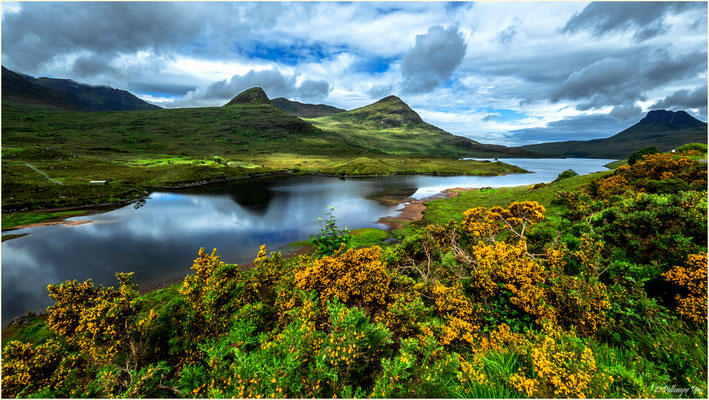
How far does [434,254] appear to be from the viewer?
13.1 meters

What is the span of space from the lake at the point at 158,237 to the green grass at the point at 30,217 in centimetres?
312

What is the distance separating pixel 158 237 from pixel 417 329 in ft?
130

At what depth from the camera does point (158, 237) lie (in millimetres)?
33625

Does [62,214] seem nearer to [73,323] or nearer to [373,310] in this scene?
[73,323]

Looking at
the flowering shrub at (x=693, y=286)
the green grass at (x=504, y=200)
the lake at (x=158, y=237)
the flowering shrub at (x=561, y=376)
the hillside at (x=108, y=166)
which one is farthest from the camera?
the hillside at (x=108, y=166)

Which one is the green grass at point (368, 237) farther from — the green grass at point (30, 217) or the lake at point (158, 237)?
the green grass at point (30, 217)

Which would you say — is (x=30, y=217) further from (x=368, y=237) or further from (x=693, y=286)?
(x=693, y=286)

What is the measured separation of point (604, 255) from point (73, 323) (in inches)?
772

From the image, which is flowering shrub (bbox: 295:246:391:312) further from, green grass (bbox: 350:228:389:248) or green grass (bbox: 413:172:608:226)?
green grass (bbox: 413:172:608:226)

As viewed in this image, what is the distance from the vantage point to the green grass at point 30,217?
3604cm

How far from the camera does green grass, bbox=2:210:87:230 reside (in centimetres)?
3604

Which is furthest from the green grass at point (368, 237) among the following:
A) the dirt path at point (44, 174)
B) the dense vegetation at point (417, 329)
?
the dirt path at point (44, 174)

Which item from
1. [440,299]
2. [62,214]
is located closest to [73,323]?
[440,299]

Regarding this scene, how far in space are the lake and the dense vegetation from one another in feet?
61.8
